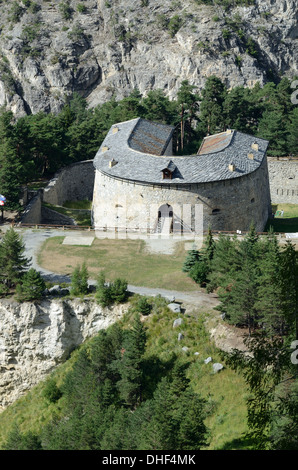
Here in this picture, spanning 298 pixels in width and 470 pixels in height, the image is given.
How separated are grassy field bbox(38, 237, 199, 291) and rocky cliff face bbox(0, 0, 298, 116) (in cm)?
7847

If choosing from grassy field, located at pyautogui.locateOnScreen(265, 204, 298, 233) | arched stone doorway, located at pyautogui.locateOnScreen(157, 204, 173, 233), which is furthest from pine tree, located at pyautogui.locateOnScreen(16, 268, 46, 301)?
grassy field, located at pyautogui.locateOnScreen(265, 204, 298, 233)

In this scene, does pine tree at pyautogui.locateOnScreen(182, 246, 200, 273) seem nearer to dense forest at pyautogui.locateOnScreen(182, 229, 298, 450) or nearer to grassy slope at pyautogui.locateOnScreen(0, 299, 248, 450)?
dense forest at pyautogui.locateOnScreen(182, 229, 298, 450)

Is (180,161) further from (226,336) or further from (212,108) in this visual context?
(212,108)

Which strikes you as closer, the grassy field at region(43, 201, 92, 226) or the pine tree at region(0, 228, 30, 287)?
the pine tree at region(0, 228, 30, 287)

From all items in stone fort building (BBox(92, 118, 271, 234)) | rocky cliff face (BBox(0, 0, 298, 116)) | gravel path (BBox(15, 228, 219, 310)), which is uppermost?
rocky cliff face (BBox(0, 0, 298, 116))

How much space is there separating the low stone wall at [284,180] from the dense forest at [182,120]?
2.34m

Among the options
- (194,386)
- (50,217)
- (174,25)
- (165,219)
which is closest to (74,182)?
(50,217)

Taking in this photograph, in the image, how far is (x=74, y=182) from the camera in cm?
8412

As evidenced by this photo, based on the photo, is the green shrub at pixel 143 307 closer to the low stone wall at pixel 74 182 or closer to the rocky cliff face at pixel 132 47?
the low stone wall at pixel 74 182

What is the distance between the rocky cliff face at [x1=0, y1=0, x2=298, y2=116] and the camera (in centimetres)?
12781

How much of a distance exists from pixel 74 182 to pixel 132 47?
203 feet

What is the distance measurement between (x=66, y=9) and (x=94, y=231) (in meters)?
95.7

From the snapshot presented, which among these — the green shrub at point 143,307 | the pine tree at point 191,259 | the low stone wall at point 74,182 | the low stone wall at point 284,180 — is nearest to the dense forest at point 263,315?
the pine tree at point 191,259

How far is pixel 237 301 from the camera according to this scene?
130 ft
